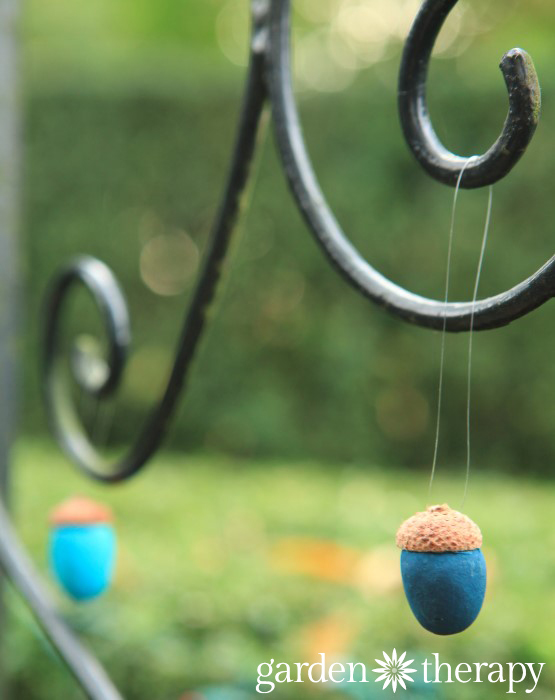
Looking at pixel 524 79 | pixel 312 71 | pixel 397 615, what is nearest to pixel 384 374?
pixel 312 71

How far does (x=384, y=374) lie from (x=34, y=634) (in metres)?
3.55

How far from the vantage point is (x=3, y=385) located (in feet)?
5.21

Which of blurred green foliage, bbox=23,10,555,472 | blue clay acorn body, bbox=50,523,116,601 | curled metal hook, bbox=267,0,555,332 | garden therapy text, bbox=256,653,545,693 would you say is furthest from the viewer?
blurred green foliage, bbox=23,10,555,472

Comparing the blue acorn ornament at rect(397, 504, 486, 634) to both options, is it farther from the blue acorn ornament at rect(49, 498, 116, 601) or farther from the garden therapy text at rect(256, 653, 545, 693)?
the garden therapy text at rect(256, 653, 545, 693)

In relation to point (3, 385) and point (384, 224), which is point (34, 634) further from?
point (384, 224)

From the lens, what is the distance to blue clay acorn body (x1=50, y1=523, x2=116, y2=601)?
113 centimetres

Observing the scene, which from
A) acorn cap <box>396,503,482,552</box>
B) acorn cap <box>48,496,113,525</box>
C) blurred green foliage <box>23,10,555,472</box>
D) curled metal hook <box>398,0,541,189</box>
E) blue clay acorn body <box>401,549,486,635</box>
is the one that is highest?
blurred green foliage <box>23,10,555,472</box>

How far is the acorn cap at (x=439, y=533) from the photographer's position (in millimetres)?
660

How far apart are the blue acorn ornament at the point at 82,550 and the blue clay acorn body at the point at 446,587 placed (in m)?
0.58

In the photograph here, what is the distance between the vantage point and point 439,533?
2.17 feet

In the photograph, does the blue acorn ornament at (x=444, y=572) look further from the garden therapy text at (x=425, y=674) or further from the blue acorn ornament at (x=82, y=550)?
the garden therapy text at (x=425, y=674)

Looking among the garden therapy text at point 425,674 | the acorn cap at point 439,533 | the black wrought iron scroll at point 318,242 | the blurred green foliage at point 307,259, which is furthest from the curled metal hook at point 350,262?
the blurred green foliage at point 307,259

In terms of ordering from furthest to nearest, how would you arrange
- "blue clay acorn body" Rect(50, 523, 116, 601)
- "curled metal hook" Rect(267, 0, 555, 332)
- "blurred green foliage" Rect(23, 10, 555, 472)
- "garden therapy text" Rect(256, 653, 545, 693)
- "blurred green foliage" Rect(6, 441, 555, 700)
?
1. "blurred green foliage" Rect(23, 10, 555, 472)
2. "blurred green foliage" Rect(6, 441, 555, 700)
3. "garden therapy text" Rect(256, 653, 545, 693)
4. "blue clay acorn body" Rect(50, 523, 116, 601)
5. "curled metal hook" Rect(267, 0, 555, 332)

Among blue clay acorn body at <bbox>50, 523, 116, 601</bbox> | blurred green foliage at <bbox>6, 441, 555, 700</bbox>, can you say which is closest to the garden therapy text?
blurred green foliage at <bbox>6, 441, 555, 700</bbox>
